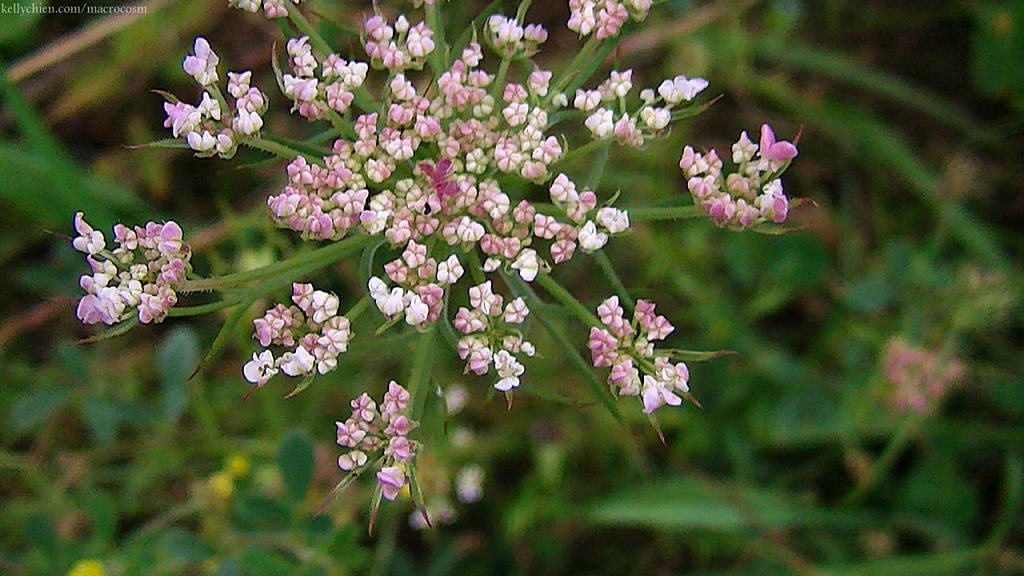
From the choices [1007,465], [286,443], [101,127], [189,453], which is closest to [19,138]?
[101,127]

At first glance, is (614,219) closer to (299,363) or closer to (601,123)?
(601,123)

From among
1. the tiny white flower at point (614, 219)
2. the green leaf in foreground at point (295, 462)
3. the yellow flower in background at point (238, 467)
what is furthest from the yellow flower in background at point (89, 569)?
the tiny white flower at point (614, 219)

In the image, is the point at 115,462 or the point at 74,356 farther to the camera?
the point at 115,462

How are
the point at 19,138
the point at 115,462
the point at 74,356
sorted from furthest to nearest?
1. the point at 19,138
2. the point at 115,462
3. the point at 74,356

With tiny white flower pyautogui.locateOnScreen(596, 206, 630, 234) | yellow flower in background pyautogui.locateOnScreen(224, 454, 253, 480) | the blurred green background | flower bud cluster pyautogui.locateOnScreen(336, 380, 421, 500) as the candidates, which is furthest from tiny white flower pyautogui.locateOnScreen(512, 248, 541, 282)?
yellow flower in background pyautogui.locateOnScreen(224, 454, 253, 480)

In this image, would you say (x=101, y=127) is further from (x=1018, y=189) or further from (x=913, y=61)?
(x=1018, y=189)

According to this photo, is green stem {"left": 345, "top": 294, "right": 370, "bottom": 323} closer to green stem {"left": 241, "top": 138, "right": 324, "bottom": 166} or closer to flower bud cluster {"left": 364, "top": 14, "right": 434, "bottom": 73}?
green stem {"left": 241, "top": 138, "right": 324, "bottom": 166}

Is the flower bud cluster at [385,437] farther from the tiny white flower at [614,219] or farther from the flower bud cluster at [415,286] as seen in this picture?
the tiny white flower at [614,219]
